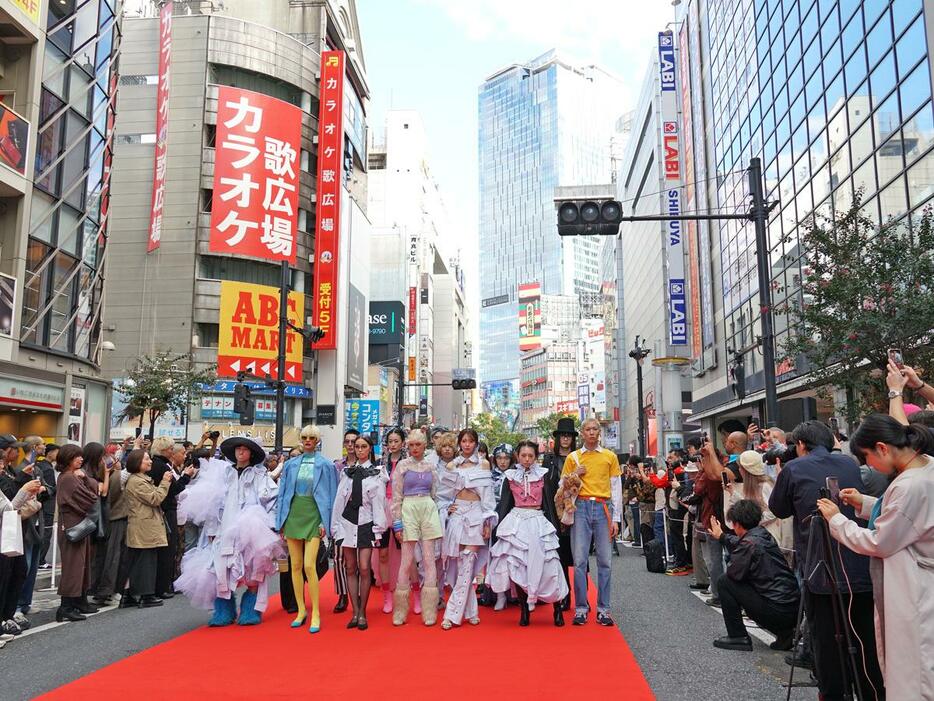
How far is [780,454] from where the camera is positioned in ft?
25.0

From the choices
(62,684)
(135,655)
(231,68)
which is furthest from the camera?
(231,68)

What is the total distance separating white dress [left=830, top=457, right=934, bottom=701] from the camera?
3648 mm

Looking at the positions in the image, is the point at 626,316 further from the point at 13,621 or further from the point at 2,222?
the point at 13,621

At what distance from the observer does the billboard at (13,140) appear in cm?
1781

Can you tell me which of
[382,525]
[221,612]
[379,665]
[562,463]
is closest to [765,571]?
[562,463]

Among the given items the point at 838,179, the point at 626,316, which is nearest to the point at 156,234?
the point at 838,179

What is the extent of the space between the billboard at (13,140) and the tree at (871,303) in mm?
17190

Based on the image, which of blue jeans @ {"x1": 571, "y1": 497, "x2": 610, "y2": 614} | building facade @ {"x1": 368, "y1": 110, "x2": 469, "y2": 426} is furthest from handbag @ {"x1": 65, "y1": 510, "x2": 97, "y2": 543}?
building facade @ {"x1": 368, "y1": 110, "x2": 469, "y2": 426}

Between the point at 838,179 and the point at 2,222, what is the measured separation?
21535mm

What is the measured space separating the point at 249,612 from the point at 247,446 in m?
1.73

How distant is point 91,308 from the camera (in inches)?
887

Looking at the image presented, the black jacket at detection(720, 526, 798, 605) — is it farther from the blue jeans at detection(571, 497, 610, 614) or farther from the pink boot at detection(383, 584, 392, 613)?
the pink boot at detection(383, 584, 392, 613)

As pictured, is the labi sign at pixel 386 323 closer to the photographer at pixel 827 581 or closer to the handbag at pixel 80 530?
the handbag at pixel 80 530

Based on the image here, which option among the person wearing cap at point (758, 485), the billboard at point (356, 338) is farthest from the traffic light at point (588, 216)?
the billboard at point (356, 338)
